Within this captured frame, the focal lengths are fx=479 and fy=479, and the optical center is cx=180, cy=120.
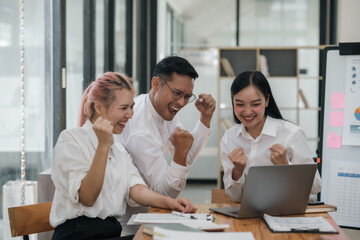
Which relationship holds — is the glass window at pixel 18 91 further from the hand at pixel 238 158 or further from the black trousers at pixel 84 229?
the hand at pixel 238 158

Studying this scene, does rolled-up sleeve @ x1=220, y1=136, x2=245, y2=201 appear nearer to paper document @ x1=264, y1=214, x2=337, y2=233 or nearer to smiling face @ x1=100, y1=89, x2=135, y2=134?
paper document @ x1=264, y1=214, x2=337, y2=233

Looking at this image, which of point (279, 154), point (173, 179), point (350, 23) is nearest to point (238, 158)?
point (279, 154)

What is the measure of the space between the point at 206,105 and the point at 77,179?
0.93 m

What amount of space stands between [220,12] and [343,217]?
446cm

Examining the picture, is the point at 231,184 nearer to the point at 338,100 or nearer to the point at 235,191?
the point at 235,191

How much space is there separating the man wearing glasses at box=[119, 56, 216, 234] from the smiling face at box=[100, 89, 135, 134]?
0.31 metres

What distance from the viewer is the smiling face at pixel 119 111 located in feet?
6.78

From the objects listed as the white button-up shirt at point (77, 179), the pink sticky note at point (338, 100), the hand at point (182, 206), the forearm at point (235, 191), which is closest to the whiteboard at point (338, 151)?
the pink sticky note at point (338, 100)

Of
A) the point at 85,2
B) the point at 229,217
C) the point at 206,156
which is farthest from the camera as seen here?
the point at 206,156

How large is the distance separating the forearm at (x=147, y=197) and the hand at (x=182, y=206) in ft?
0.09

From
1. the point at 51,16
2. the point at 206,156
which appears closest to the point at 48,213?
the point at 51,16

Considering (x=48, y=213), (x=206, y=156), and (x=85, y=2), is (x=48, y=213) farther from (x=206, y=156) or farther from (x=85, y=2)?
(x=206, y=156)

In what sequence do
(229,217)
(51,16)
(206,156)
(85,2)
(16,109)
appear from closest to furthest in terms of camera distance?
(229,217) < (16,109) < (51,16) < (85,2) < (206,156)

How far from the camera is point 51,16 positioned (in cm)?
310
